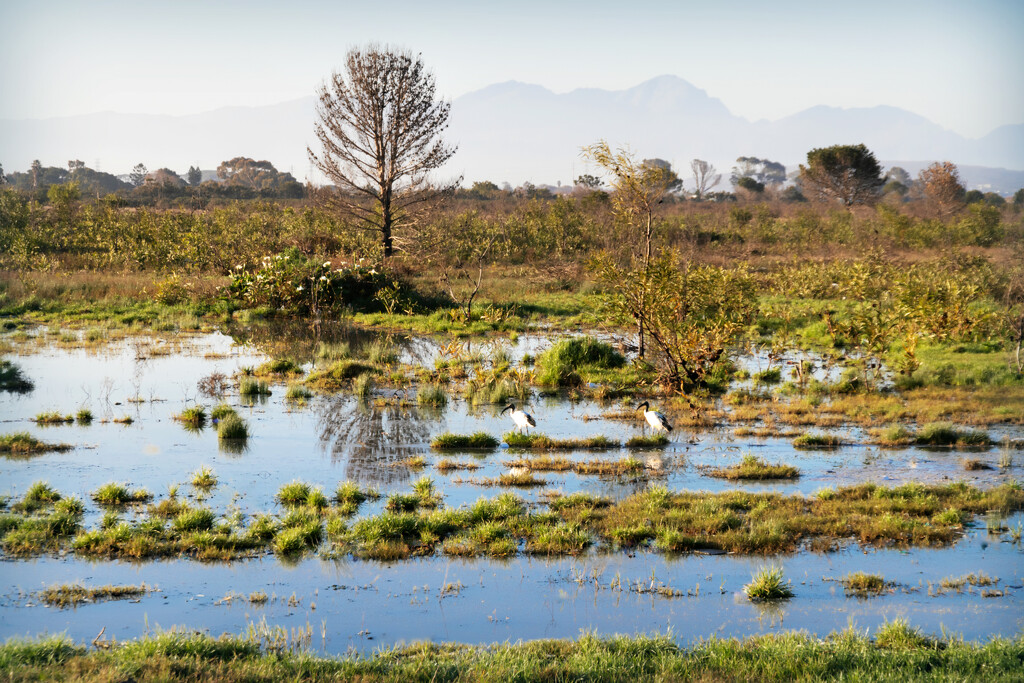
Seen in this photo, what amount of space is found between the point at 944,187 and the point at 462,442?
45640 millimetres

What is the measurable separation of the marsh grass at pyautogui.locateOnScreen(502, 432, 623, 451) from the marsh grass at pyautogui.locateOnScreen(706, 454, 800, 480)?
64.6 inches

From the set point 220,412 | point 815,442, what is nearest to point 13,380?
point 220,412

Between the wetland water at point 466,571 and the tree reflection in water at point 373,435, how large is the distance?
0.05 metres

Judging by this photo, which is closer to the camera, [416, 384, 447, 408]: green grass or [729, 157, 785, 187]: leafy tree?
[416, 384, 447, 408]: green grass

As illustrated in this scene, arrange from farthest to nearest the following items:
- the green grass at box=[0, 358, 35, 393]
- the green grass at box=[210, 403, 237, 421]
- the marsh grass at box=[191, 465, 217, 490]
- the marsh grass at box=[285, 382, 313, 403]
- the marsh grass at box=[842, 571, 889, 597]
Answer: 1. the green grass at box=[0, 358, 35, 393]
2. the marsh grass at box=[285, 382, 313, 403]
3. the green grass at box=[210, 403, 237, 421]
4. the marsh grass at box=[191, 465, 217, 490]
5. the marsh grass at box=[842, 571, 889, 597]

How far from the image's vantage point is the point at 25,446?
1077 centimetres

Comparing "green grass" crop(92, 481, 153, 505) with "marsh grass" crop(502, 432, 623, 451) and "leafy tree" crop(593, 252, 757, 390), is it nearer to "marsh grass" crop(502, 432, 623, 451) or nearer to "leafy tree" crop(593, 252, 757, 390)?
"marsh grass" crop(502, 432, 623, 451)

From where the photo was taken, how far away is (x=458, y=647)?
580 centimetres

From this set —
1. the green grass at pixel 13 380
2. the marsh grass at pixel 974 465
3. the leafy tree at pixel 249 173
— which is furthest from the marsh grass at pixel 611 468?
the leafy tree at pixel 249 173

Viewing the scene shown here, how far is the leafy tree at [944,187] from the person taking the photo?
47.3 meters

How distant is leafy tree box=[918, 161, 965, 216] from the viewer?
155 ft

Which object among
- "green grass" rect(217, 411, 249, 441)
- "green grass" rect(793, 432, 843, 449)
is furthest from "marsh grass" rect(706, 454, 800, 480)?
"green grass" rect(217, 411, 249, 441)

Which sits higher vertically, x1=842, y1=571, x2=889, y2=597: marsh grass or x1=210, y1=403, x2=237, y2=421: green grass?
x1=210, y1=403, x2=237, y2=421: green grass

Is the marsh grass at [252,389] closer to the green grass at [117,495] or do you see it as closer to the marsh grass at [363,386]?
the marsh grass at [363,386]
